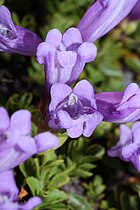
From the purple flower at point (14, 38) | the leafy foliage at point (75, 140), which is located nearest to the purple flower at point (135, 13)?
the leafy foliage at point (75, 140)

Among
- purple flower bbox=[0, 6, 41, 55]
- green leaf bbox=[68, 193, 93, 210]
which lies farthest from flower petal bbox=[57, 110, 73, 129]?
green leaf bbox=[68, 193, 93, 210]

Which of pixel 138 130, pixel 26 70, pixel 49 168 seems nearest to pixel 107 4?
pixel 138 130

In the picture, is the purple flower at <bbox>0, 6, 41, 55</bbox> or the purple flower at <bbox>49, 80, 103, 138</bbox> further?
the purple flower at <bbox>0, 6, 41, 55</bbox>

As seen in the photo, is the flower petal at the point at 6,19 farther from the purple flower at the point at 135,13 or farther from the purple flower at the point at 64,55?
the purple flower at the point at 135,13

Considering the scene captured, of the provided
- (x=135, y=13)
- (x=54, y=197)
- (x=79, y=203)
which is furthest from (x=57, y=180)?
(x=135, y=13)

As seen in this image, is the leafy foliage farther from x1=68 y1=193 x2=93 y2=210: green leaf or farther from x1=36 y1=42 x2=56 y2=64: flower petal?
x1=36 y1=42 x2=56 y2=64: flower petal
